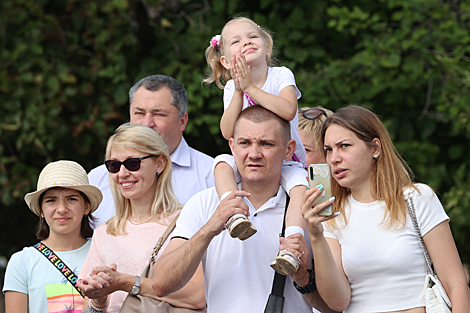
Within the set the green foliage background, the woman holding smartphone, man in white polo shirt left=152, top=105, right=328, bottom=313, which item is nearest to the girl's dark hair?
man in white polo shirt left=152, top=105, right=328, bottom=313

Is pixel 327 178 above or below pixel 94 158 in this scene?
below

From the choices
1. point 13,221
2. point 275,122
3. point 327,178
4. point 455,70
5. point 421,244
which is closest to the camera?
point 327,178

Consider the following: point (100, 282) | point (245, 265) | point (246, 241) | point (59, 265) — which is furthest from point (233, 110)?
point (59, 265)

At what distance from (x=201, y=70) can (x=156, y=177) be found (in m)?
2.91

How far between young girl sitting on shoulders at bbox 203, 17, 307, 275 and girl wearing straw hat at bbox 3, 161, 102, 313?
1041mm

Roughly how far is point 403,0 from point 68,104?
12.2 feet

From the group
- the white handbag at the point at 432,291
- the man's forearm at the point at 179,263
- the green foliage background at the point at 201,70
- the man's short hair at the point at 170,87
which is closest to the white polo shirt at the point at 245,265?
the man's forearm at the point at 179,263

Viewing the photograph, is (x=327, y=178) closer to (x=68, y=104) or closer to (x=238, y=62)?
(x=238, y=62)

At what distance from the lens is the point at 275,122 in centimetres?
306

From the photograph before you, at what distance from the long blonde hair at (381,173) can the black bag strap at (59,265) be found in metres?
1.55

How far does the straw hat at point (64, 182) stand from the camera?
3.65 m

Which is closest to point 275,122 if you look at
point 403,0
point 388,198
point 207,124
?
point 388,198

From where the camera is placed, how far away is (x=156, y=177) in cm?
363

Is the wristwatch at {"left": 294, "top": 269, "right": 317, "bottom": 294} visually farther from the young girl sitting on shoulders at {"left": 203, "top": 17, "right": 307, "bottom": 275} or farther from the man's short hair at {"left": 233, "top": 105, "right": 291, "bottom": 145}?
the man's short hair at {"left": 233, "top": 105, "right": 291, "bottom": 145}
